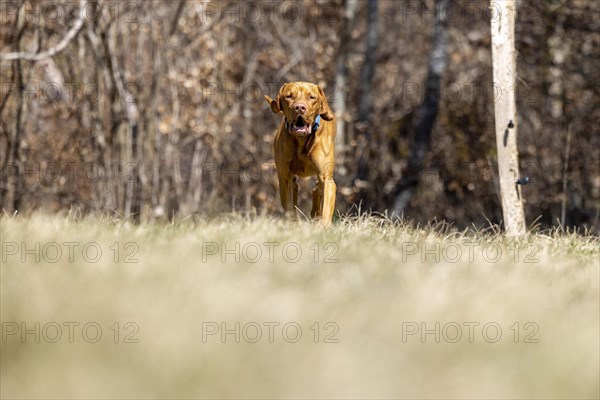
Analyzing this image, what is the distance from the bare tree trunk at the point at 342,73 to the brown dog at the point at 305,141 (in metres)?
6.81

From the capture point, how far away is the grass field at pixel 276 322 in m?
2.77

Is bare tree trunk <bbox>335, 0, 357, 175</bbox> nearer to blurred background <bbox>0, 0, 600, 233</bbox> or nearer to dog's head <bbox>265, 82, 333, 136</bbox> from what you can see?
blurred background <bbox>0, 0, 600, 233</bbox>

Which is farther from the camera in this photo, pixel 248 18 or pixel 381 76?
pixel 381 76

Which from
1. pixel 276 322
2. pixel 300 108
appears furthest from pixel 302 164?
pixel 276 322

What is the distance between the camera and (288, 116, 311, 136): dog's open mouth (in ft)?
19.4

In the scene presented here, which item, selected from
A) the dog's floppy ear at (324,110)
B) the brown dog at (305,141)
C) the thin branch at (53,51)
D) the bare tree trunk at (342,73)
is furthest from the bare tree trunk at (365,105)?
the dog's floppy ear at (324,110)

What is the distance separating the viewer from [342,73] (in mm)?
13500

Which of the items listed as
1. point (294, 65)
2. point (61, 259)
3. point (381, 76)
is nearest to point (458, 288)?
point (61, 259)

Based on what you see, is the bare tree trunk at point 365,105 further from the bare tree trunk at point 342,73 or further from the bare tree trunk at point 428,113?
the bare tree trunk at point 428,113

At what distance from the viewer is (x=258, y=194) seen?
13273 mm

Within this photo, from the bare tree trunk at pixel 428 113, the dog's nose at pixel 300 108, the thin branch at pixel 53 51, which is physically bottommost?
the bare tree trunk at pixel 428 113

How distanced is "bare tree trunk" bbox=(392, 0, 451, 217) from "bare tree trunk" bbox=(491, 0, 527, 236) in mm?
5492

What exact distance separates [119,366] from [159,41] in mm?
10558

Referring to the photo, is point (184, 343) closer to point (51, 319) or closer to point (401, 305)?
point (51, 319)
